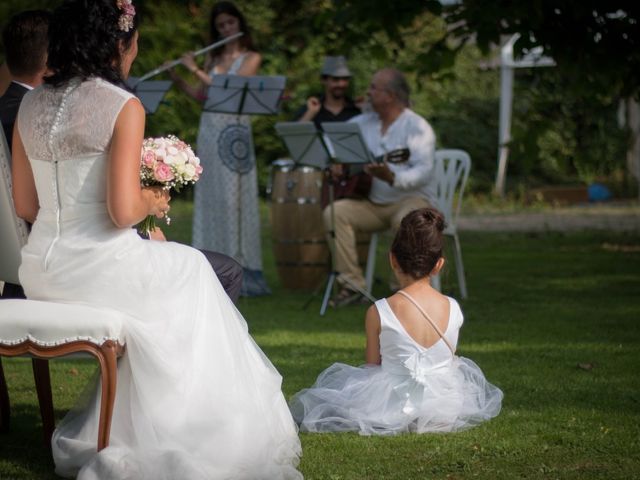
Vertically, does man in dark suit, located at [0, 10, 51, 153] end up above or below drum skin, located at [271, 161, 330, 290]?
above

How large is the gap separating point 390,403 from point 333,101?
553 cm

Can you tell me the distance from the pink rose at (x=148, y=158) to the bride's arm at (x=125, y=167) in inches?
10.0

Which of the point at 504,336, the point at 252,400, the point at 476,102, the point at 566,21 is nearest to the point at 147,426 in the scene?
the point at 252,400

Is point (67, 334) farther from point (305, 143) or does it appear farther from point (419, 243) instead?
point (305, 143)

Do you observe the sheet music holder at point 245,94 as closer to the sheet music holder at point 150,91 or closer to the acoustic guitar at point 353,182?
the sheet music holder at point 150,91

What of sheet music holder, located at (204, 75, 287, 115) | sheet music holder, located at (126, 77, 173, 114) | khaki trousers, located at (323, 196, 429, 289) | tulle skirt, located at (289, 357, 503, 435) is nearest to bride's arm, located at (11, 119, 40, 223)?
tulle skirt, located at (289, 357, 503, 435)

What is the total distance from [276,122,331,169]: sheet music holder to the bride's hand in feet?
14.2

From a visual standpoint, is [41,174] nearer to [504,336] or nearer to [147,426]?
[147,426]

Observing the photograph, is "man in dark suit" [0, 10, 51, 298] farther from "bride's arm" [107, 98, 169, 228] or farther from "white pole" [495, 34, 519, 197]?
"white pole" [495, 34, 519, 197]

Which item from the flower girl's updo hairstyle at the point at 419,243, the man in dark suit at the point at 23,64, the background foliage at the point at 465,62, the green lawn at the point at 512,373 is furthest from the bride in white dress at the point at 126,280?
the background foliage at the point at 465,62

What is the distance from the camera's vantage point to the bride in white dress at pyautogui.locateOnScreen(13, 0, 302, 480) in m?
4.38

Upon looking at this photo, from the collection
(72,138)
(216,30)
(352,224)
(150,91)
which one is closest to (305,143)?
(352,224)

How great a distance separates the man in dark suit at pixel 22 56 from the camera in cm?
536

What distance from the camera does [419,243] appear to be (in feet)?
17.5
